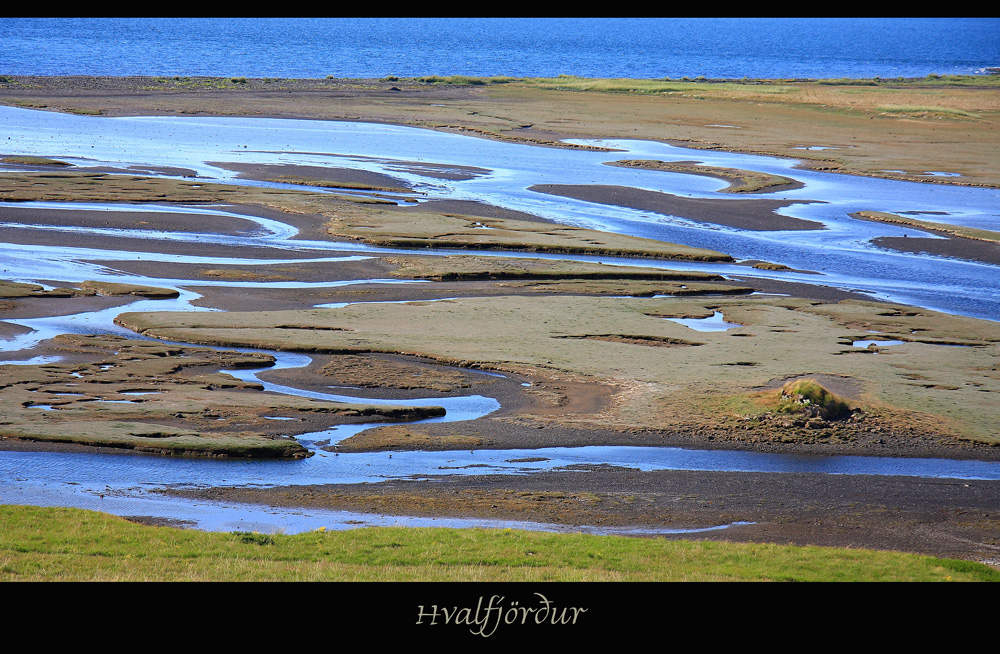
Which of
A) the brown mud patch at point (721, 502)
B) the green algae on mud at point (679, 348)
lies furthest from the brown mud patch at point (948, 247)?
the brown mud patch at point (721, 502)

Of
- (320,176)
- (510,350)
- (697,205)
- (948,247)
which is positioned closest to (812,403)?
(510,350)

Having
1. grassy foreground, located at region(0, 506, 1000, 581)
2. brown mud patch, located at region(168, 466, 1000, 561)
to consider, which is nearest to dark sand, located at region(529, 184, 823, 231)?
brown mud patch, located at region(168, 466, 1000, 561)

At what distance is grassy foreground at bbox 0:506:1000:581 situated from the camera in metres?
13.2

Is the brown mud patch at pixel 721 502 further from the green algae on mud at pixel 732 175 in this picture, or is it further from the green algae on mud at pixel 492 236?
the green algae on mud at pixel 732 175

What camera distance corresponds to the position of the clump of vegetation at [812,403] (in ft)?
80.8

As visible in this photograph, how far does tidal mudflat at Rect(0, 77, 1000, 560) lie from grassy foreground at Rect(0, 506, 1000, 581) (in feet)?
8.01

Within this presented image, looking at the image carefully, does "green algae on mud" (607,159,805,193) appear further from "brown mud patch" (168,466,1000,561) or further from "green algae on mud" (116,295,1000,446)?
"brown mud patch" (168,466,1000,561)

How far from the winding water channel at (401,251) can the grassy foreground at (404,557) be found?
2.24 meters

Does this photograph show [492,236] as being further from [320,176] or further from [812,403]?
[812,403]

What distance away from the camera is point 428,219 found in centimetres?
4931

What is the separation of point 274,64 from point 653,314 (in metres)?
→ 148

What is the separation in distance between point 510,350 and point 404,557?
15.5 meters
